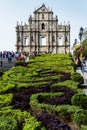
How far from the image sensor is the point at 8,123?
32.1 feet

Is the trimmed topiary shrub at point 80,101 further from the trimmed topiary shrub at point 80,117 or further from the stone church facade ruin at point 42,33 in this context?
the stone church facade ruin at point 42,33

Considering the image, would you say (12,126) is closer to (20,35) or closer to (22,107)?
(22,107)

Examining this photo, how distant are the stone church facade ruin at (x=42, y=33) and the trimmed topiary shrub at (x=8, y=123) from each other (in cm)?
8927

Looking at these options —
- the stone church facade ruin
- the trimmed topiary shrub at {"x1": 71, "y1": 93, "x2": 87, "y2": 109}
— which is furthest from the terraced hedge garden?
the stone church facade ruin

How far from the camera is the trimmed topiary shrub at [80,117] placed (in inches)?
408

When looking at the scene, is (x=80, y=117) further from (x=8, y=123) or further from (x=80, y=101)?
(x=80, y=101)

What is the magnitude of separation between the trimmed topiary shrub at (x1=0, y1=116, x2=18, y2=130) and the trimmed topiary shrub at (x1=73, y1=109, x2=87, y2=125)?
1.37m

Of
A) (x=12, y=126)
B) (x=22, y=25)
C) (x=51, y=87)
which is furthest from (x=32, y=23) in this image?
(x=12, y=126)

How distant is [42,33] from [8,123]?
93.7 m

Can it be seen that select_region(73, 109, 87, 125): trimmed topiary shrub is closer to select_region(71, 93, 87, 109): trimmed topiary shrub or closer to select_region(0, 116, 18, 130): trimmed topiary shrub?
select_region(0, 116, 18, 130): trimmed topiary shrub

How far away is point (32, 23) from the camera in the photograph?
A: 104188 mm

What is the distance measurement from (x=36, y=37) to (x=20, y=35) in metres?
3.41

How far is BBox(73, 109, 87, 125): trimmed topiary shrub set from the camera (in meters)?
10.4

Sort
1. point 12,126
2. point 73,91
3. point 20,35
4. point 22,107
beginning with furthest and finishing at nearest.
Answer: point 20,35, point 73,91, point 22,107, point 12,126
